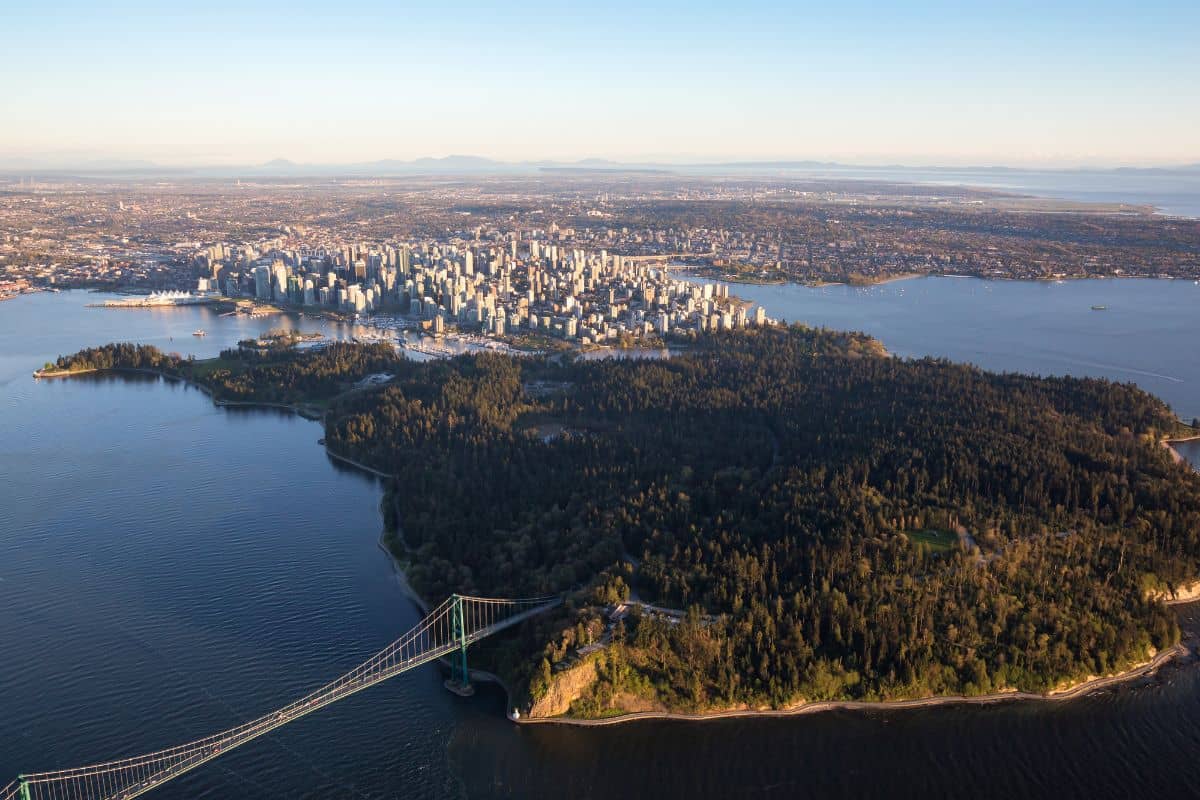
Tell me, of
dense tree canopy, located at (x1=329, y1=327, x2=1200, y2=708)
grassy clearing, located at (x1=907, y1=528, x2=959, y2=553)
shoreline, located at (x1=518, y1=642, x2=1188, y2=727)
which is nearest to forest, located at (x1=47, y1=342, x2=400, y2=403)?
dense tree canopy, located at (x1=329, y1=327, x2=1200, y2=708)

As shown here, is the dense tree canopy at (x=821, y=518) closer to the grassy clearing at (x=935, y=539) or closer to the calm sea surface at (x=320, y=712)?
the grassy clearing at (x=935, y=539)

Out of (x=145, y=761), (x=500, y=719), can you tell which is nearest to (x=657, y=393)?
(x=500, y=719)

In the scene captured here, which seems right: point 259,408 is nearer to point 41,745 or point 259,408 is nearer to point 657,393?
point 657,393

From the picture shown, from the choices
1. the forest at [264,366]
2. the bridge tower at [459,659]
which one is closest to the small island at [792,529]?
the bridge tower at [459,659]

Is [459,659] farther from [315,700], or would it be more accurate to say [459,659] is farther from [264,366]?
[264,366]

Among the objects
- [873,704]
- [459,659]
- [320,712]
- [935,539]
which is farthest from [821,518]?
[320,712]
